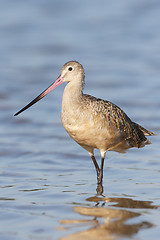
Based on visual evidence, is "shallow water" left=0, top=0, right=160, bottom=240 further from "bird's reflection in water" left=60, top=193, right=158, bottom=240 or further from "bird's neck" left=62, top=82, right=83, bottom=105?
"bird's neck" left=62, top=82, right=83, bottom=105

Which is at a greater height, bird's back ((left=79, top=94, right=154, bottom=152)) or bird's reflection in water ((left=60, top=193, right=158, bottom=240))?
bird's back ((left=79, top=94, right=154, bottom=152))

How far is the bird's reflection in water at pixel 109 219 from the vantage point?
491 centimetres

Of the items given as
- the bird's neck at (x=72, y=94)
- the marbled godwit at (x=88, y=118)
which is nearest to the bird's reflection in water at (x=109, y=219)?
the marbled godwit at (x=88, y=118)

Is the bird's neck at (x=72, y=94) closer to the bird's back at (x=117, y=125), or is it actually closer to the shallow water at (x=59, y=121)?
the bird's back at (x=117, y=125)

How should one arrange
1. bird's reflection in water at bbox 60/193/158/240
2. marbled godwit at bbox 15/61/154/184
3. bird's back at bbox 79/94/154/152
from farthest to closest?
bird's back at bbox 79/94/154/152 < marbled godwit at bbox 15/61/154/184 < bird's reflection in water at bbox 60/193/158/240

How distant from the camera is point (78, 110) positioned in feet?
20.7

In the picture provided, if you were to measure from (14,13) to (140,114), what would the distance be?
23.5ft

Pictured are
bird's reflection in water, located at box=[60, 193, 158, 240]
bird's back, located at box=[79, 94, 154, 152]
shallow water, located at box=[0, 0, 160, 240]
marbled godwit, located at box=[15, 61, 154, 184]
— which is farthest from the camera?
bird's back, located at box=[79, 94, 154, 152]

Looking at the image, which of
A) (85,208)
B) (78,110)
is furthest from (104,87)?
(85,208)

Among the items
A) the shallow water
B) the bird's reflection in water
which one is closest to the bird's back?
the shallow water

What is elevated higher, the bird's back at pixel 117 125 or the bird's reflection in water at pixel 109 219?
the bird's back at pixel 117 125

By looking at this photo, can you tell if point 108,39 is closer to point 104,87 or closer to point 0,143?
point 104,87

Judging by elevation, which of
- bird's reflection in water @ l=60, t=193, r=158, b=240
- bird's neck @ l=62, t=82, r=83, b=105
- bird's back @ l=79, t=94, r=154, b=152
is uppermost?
bird's neck @ l=62, t=82, r=83, b=105

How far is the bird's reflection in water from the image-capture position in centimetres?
491
